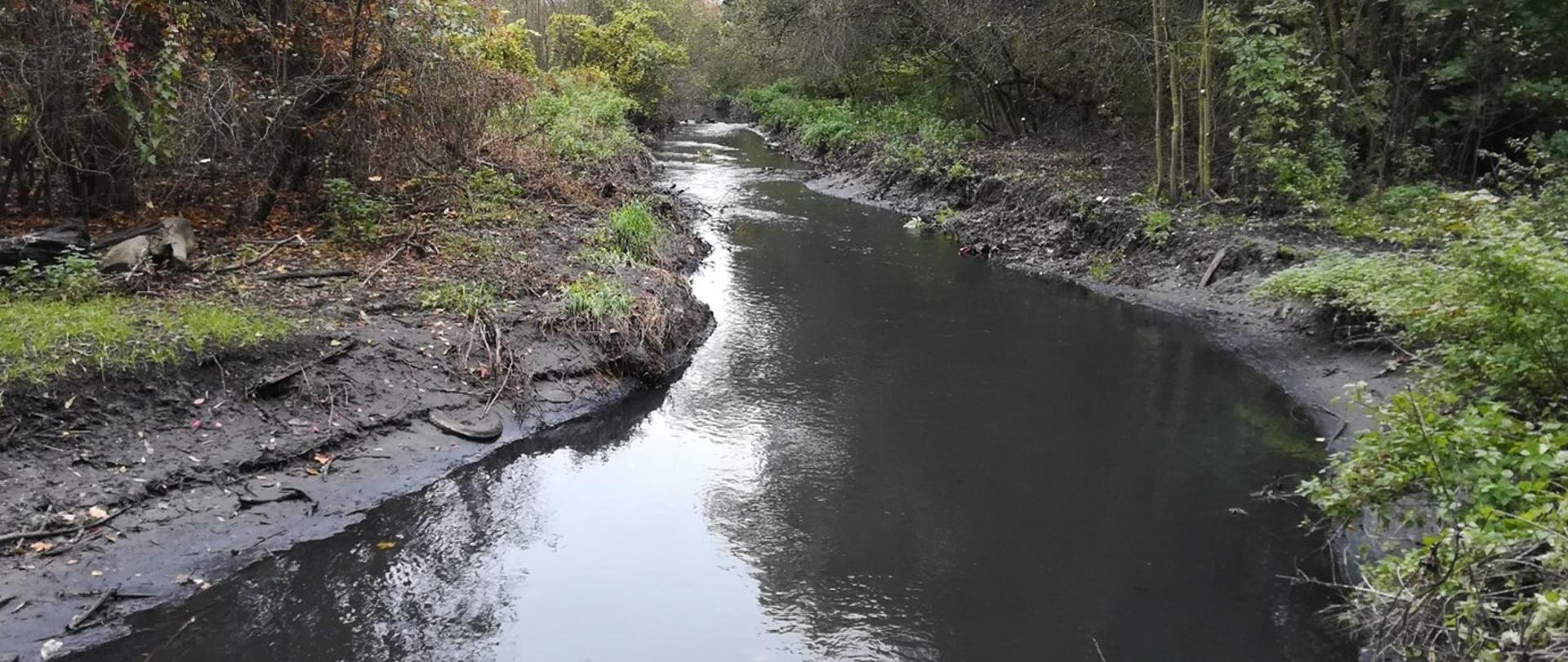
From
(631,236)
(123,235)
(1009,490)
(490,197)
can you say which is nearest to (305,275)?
(123,235)

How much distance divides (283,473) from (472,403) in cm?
175

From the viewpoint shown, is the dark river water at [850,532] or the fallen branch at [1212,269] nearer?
the dark river water at [850,532]

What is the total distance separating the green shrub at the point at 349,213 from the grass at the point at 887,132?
40.6 ft

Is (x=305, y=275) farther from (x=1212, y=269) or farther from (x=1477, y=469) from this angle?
(x=1212, y=269)

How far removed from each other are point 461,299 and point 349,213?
7.22 ft

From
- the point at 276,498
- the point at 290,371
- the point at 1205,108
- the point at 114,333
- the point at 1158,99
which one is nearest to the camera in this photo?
the point at 276,498

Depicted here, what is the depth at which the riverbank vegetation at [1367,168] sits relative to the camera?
14.8 feet

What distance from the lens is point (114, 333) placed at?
690 cm

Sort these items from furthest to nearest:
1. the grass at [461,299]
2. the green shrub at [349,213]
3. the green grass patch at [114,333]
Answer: the green shrub at [349,213] < the grass at [461,299] < the green grass patch at [114,333]

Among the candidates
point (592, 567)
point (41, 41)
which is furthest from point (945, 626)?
point (41, 41)

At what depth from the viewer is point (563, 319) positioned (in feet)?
31.8

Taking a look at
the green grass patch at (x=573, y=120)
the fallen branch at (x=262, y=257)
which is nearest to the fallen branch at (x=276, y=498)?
the fallen branch at (x=262, y=257)

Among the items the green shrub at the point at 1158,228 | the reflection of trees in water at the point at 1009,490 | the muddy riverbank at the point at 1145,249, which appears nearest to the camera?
the reflection of trees in water at the point at 1009,490

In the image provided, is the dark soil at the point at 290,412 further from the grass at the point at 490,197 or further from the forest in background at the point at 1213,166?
the grass at the point at 490,197
